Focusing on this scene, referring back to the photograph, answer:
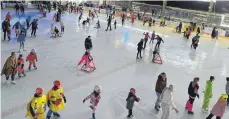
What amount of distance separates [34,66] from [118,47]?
6449 mm

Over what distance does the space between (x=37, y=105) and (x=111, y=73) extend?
18.2ft

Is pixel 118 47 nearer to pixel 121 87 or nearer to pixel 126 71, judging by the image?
pixel 126 71

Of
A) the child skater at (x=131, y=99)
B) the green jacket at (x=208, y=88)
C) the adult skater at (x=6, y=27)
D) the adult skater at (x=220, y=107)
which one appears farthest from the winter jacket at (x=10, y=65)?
the adult skater at (x=6, y=27)

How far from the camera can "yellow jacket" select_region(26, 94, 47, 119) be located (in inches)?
222

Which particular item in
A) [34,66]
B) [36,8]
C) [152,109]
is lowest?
[152,109]

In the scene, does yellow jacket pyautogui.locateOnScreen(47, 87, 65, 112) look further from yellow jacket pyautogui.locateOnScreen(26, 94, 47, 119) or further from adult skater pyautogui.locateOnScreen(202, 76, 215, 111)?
adult skater pyautogui.locateOnScreen(202, 76, 215, 111)

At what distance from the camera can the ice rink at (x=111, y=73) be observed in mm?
7738

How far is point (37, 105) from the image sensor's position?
5.68 m

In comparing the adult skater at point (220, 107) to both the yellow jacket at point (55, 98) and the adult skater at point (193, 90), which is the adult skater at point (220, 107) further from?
the yellow jacket at point (55, 98)

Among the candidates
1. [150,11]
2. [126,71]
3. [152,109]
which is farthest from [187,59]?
[150,11]

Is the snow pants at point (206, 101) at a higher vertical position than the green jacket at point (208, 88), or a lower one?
lower

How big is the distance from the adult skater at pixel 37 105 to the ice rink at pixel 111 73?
127 cm

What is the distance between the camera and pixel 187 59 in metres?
14.9

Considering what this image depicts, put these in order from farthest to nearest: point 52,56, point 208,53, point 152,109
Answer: point 208,53 < point 52,56 < point 152,109
